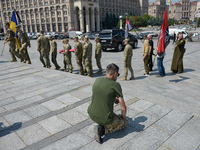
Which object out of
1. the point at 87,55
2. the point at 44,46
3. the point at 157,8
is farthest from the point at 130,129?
the point at 157,8

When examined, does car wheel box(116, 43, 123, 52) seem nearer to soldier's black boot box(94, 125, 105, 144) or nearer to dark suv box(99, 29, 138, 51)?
dark suv box(99, 29, 138, 51)

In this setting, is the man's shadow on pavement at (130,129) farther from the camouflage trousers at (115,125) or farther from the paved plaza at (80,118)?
the camouflage trousers at (115,125)

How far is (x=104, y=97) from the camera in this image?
273 centimetres

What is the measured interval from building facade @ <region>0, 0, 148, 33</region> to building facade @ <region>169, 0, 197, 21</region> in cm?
10051

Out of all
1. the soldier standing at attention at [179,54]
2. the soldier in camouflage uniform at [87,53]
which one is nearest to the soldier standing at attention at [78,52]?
the soldier in camouflage uniform at [87,53]

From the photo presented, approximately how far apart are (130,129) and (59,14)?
268 ft

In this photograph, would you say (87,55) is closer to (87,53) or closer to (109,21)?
(87,53)

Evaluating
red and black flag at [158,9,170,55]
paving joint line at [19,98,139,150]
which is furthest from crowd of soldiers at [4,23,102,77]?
paving joint line at [19,98,139,150]

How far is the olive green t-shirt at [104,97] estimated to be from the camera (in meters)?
2.71

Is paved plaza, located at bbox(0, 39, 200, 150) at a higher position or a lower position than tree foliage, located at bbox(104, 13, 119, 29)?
lower

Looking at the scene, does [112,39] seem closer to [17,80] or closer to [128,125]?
[17,80]

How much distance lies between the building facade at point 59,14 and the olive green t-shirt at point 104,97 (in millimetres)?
74027

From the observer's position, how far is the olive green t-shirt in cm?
271

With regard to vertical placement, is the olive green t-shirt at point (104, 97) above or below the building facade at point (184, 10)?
below
